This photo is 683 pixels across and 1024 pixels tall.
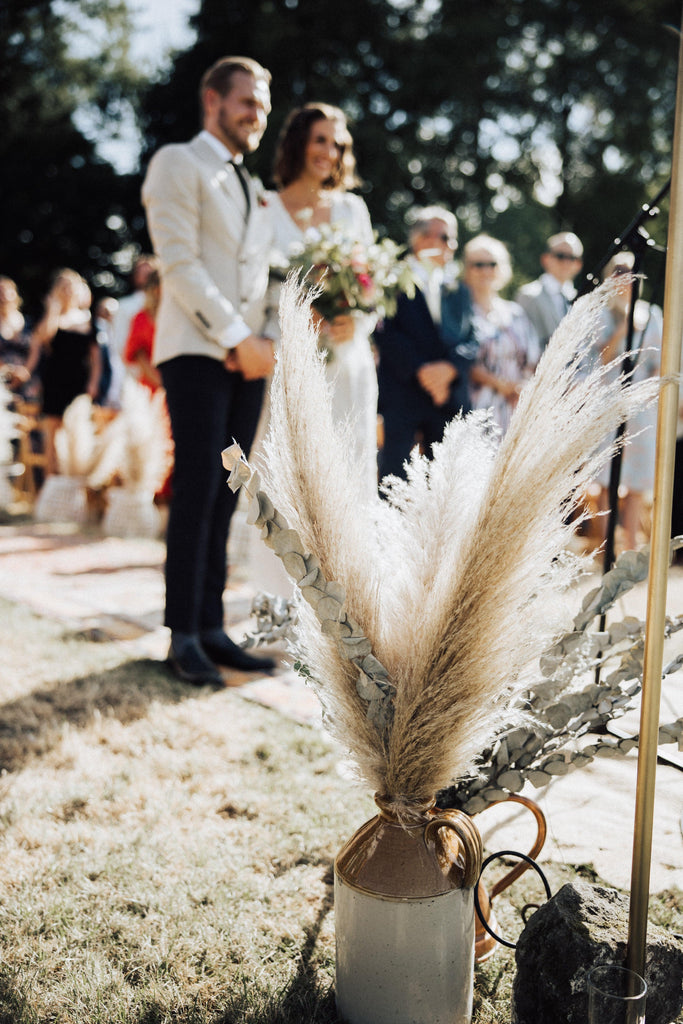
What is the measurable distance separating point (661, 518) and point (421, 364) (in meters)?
3.25

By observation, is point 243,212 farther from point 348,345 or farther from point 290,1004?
point 290,1004

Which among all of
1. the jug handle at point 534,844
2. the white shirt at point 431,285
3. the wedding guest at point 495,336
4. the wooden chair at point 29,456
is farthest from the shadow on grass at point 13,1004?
the wooden chair at point 29,456

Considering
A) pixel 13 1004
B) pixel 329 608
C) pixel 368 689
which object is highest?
pixel 329 608

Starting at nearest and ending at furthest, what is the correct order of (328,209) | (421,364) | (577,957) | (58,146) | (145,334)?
(577,957) < (328,209) < (421,364) < (145,334) < (58,146)

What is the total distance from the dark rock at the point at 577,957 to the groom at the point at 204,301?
1.94 m

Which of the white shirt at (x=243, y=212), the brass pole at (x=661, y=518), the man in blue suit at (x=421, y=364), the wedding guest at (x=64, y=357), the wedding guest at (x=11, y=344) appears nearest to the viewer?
the brass pole at (x=661, y=518)

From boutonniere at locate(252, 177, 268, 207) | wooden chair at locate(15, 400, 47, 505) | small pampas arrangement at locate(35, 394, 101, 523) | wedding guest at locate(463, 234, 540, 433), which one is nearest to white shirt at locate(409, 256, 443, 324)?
wedding guest at locate(463, 234, 540, 433)

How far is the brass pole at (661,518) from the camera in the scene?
1.12m

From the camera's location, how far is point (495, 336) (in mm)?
5145

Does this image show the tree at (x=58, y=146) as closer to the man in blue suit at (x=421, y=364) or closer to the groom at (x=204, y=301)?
the man in blue suit at (x=421, y=364)

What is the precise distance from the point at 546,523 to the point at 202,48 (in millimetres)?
19081

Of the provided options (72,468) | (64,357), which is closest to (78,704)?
(72,468)

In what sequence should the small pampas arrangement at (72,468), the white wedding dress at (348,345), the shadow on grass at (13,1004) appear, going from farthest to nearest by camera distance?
the small pampas arrangement at (72,468)
the white wedding dress at (348,345)
the shadow on grass at (13,1004)

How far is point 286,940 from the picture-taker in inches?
63.6
